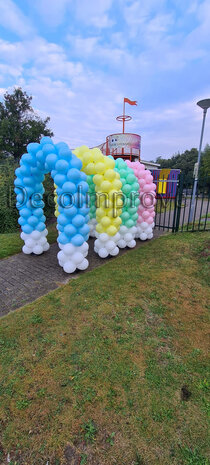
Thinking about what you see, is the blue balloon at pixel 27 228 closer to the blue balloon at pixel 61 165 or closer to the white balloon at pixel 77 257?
the white balloon at pixel 77 257

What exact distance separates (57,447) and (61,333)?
1201mm

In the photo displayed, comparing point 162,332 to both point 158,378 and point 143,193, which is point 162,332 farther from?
point 143,193

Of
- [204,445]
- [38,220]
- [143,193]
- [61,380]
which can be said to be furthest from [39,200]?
[204,445]

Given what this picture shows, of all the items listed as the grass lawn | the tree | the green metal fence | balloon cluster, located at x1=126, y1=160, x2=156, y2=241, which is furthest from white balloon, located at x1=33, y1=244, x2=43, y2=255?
the tree

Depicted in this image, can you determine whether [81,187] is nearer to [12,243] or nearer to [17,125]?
[12,243]

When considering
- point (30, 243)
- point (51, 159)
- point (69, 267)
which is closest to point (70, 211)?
point (51, 159)

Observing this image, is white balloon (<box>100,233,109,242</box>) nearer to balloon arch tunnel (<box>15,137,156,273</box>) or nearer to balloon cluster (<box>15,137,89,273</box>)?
balloon arch tunnel (<box>15,137,156,273</box>)

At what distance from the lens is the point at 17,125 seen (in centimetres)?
1964

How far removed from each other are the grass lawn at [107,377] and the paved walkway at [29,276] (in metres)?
0.28

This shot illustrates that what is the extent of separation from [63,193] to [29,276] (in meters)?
1.89

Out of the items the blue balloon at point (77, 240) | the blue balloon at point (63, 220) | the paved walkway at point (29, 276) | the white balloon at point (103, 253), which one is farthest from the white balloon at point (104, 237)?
the blue balloon at point (63, 220)

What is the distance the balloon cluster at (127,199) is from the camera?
5.28 metres

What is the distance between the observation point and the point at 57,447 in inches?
65.1

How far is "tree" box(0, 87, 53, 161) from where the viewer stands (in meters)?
19.1
